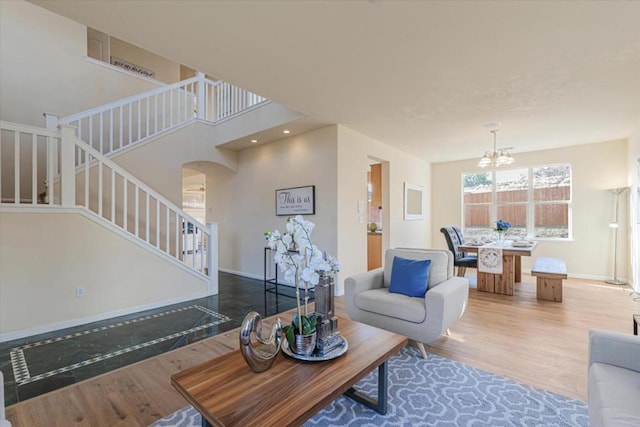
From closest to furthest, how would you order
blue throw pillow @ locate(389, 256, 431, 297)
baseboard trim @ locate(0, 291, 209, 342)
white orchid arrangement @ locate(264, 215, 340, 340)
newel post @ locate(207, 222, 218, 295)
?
1. white orchid arrangement @ locate(264, 215, 340, 340)
2. blue throw pillow @ locate(389, 256, 431, 297)
3. baseboard trim @ locate(0, 291, 209, 342)
4. newel post @ locate(207, 222, 218, 295)

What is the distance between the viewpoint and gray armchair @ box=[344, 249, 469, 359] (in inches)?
91.4

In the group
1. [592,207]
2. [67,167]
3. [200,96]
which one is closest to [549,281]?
[592,207]

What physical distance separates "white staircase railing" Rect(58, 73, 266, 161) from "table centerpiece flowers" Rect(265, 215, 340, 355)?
12.9 ft

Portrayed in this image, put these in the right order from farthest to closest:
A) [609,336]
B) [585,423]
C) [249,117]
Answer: [249,117], [585,423], [609,336]

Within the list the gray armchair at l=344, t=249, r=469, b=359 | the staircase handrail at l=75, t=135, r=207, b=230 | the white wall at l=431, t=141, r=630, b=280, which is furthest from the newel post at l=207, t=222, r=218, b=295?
the white wall at l=431, t=141, r=630, b=280

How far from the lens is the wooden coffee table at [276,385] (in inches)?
44.6

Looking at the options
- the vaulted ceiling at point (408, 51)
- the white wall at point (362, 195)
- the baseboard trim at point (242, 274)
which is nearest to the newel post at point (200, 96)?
the vaulted ceiling at point (408, 51)

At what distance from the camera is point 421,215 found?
22.2ft

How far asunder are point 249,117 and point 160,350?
371cm

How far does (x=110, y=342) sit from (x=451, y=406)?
2984mm

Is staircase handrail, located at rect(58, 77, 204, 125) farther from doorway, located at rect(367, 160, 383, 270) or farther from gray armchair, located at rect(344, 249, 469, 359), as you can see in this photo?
gray armchair, located at rect(344, 249, 469, 359)

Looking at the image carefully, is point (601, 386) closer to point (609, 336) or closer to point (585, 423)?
point (609, 336)

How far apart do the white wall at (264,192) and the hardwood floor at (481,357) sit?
1.52 meters

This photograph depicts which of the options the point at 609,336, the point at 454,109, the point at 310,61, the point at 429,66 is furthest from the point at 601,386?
the point at 454,109
